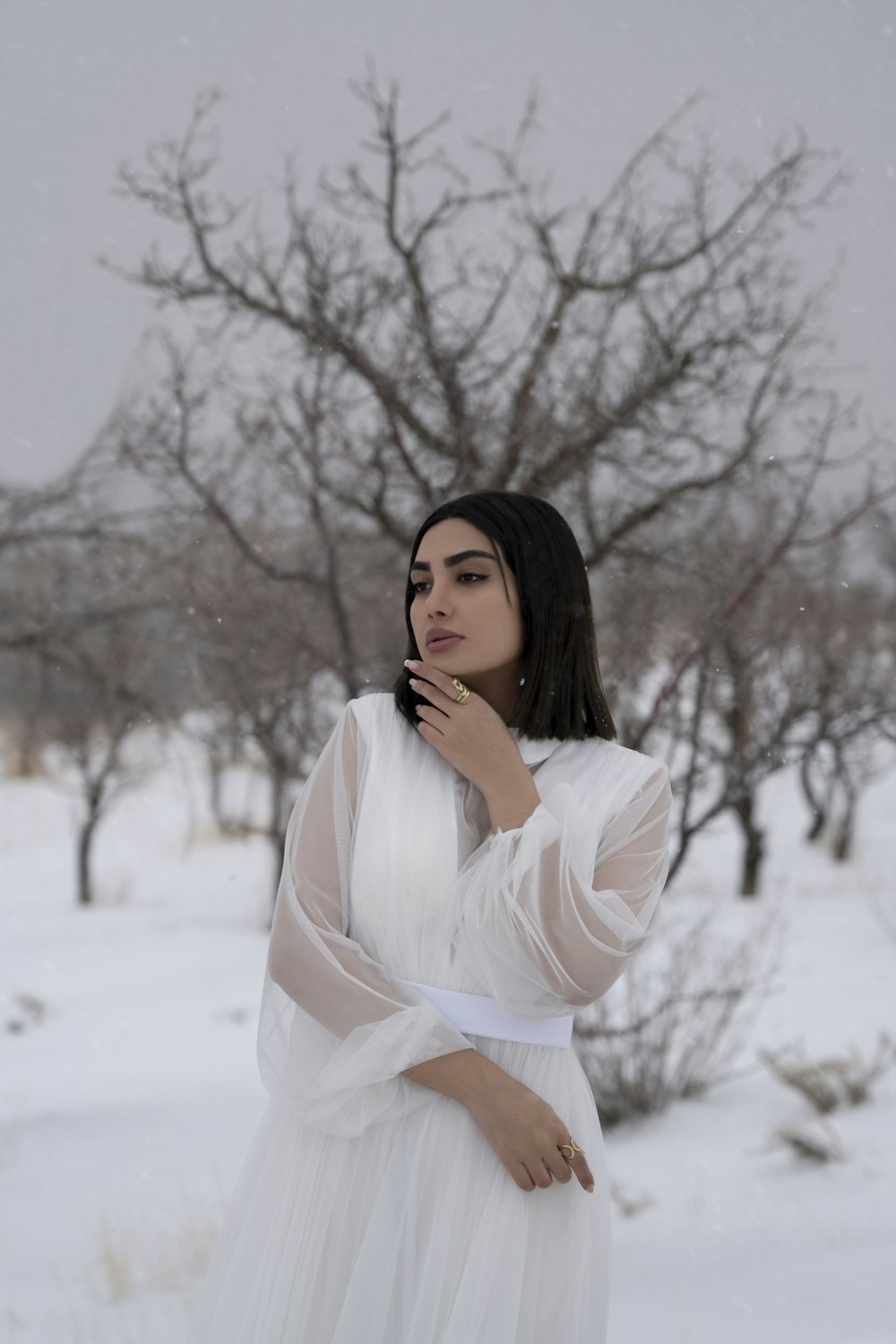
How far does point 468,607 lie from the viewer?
1.29m

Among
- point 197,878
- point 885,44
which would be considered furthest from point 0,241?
point 197,878

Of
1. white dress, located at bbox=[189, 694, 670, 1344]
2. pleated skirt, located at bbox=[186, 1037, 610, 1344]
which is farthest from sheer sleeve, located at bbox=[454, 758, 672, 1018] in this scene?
pleated skirt, located at bbox=[186, 1037, 610, 1344]

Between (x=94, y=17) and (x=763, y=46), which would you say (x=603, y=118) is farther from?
(x=94, y=17)

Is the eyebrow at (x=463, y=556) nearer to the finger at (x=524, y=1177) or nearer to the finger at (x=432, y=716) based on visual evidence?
the finger at (x=432, y=716)

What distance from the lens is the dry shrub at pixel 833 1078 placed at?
11.0ft

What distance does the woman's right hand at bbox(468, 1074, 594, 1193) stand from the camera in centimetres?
113

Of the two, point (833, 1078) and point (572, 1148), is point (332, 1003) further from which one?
A: point (833, 1078)

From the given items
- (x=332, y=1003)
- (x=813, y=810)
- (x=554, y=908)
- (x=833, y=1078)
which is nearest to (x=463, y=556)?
(x=554, y=908)

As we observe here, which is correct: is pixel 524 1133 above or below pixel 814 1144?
above

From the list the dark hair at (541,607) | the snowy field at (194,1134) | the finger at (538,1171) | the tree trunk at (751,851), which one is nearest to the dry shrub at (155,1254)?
the snowy field at (194,1134)

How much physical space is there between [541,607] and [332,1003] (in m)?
0.52

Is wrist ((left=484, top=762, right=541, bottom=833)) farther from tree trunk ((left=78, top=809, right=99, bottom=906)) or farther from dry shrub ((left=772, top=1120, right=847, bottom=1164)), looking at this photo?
tree trunk ((left=78, top=809, right=99, bottom=906))

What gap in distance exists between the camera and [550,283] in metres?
2.84

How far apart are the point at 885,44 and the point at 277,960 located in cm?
264
